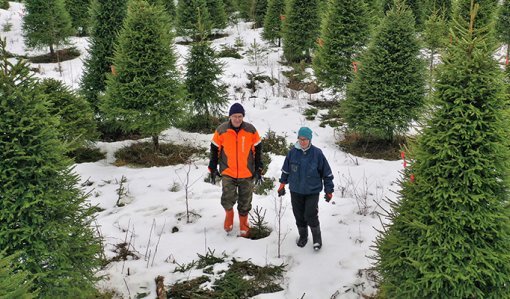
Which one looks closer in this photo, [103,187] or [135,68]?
[103,187]

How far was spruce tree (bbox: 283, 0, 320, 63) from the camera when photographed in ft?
60.0

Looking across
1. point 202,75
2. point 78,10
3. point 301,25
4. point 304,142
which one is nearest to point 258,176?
point 304,142

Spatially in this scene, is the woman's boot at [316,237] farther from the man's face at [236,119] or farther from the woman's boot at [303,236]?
the man's face at [236,119]

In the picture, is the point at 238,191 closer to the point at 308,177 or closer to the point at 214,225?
the point at 214,225

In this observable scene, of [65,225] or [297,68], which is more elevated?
[297,68]

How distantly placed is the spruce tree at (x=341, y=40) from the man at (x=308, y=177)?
8.05m

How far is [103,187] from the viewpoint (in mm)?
8180

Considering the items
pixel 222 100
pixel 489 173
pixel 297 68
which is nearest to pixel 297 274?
pixel 489 173

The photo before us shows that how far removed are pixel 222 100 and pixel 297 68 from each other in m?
7.22

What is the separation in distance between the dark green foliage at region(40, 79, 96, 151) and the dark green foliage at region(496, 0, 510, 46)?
70.0 ft

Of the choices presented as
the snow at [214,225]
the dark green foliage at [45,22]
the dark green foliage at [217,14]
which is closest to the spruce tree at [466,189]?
the snow at [214,225]

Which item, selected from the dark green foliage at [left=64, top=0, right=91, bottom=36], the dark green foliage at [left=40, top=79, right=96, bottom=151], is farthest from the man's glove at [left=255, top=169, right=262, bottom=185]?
the dark green foliage at [left=64, top=0, right=91, bottom=36]

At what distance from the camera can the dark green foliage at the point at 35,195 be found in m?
3.87

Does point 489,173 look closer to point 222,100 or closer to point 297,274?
point 297,274
